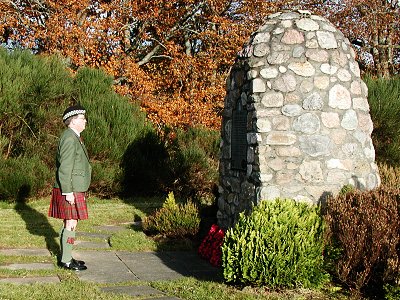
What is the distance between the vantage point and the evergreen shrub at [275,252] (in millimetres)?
5410

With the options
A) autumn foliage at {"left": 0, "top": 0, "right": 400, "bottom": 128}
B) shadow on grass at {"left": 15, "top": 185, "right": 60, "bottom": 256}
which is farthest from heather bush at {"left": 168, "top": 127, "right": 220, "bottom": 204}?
shadow on grass at {"left": 15, "top": 185, "right": 60, "bottom": 256}

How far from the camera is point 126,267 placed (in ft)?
22.2

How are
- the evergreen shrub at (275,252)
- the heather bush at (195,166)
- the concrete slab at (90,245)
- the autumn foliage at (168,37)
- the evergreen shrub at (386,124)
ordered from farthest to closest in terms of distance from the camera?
the autumn foliage at (168,37) < the heather bush at (195,166) < the evergreen shrub at (386,124) < the concrete slab at (90,245) < the evergreen shrub at (275,252)

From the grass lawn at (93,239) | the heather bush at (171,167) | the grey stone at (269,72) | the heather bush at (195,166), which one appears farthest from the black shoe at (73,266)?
the heather bush at (195,166)

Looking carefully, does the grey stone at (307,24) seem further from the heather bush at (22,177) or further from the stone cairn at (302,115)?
the heather bush at (22,177)

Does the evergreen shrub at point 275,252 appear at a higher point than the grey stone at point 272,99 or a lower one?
lower

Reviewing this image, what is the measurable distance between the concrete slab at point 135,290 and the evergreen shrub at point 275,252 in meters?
0.87

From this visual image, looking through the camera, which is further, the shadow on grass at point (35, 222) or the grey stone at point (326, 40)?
the shadow on grass at point (35, 222)

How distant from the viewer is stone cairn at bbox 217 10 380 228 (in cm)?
673

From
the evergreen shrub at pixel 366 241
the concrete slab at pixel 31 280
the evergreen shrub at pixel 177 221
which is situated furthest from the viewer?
the evergreen shrub at pixel 177 221

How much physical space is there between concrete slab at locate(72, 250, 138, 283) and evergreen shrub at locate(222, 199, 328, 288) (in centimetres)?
150

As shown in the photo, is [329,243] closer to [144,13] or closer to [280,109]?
[280,109]

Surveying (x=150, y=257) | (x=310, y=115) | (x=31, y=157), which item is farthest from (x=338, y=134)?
(x=31, y=157)

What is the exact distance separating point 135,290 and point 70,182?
1613 mm
